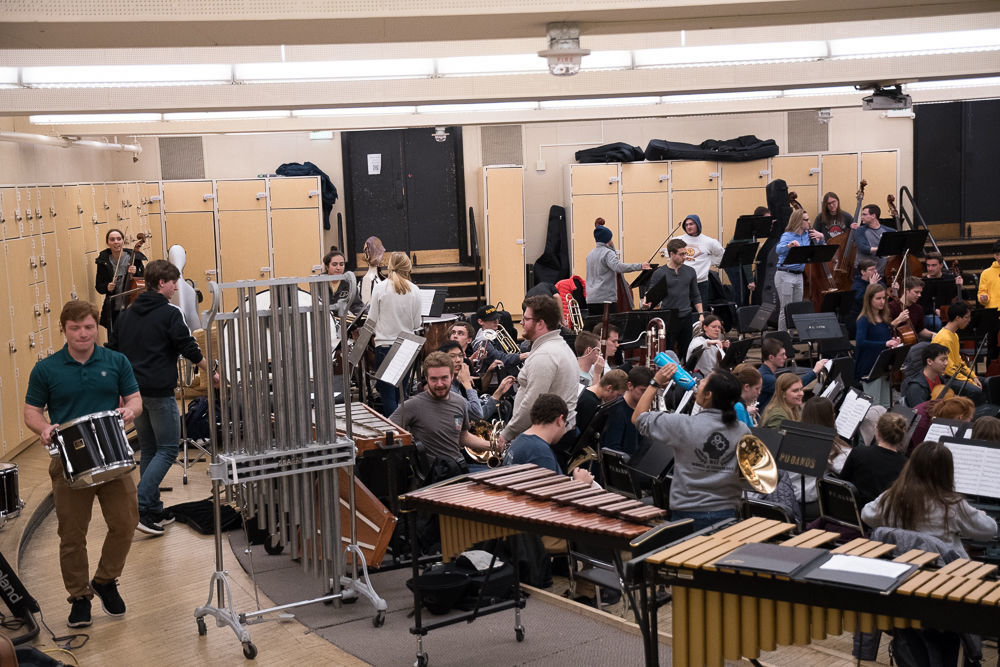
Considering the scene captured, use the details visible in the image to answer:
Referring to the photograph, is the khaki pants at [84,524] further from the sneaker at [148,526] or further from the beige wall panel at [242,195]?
the beige wall panel at [242,195]

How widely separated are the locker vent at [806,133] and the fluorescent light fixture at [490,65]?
8.87 m

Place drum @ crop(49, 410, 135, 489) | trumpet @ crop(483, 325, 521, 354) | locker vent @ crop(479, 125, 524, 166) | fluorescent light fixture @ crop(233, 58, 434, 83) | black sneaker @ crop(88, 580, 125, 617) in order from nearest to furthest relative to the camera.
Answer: drum @ crop(49, 410, 135, 489)
black sneaker @ crop(88, 580, 125, 617)
fluorescent light fixture @ crop(233, 58, 434, 83)
trumpet @ crop(483, 325, 521, 354)
locker vent @ crop(479, 125, 524, 166)

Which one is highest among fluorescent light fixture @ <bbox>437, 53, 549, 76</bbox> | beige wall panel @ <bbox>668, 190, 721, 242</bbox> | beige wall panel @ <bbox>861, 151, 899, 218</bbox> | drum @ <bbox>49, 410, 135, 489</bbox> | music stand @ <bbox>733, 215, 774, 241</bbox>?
fluorescent light fixture @ <bbox>437, 53, 549, 76</bbox>

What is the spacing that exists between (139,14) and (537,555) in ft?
11.3

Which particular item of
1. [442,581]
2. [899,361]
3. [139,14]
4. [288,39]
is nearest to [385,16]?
[288,39]

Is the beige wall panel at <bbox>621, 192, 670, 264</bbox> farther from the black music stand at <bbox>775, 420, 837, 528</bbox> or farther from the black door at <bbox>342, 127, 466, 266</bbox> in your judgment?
the black music stand at <bbox>775, 420, 837, 528</bbox>

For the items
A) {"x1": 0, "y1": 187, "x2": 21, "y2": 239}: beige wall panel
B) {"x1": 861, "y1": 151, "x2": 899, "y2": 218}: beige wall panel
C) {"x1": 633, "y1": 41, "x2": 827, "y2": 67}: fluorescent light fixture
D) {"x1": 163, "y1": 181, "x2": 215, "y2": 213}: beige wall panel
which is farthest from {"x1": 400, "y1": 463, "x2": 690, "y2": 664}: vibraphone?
{"x1": 861, "y1": 151, "x2": 899, "y2": 218}: beige wall panel

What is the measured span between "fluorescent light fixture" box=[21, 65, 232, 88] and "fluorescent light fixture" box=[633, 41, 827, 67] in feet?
9.85

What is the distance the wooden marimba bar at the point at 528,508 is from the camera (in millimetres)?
4375

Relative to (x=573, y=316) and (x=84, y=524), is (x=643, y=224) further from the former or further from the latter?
(x=84, y=524)

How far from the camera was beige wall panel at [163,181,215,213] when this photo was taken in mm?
13844

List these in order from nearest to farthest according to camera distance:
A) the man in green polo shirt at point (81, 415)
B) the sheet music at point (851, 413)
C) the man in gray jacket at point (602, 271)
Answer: the man in green polo shirt at point (81, 415) → the sheet music at point (851, 413) → the man in gray jacket at point (602, 271)

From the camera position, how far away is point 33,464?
27.9ft

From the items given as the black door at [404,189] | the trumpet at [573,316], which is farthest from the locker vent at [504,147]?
the trumpet at [573,316]
